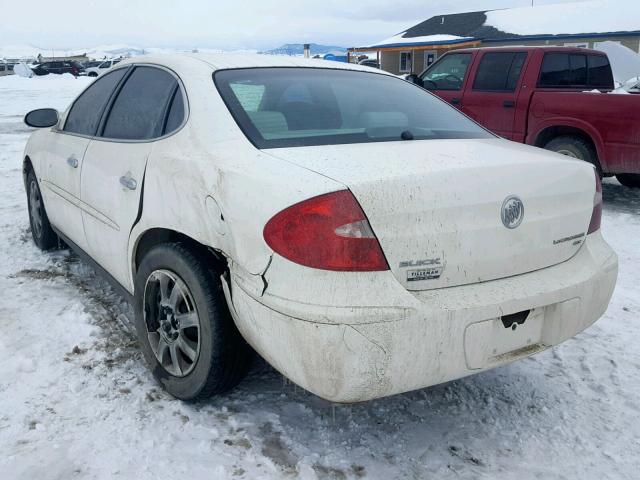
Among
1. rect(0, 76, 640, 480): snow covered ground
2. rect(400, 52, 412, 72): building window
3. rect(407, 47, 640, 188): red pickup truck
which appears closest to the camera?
rect(0, 76, 640, 480): snow covered ground

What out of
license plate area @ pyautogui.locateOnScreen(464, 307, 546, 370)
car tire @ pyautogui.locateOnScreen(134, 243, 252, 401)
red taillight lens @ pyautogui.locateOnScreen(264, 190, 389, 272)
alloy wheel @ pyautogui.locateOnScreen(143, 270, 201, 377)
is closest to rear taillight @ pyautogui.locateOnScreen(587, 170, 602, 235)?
license plate area @ pyautogui.locateOnScreen(464, 307, 546, 370)

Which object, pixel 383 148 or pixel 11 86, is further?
pixel 11 86

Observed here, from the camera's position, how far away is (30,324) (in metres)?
3.50

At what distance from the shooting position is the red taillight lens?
1993 millimetres

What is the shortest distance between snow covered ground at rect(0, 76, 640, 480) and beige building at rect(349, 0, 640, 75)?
89.6ft

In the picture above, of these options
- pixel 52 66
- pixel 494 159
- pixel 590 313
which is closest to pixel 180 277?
pixel 494 159

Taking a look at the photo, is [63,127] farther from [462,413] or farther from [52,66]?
[52,66]

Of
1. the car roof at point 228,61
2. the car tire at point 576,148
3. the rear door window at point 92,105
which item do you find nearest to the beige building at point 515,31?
the car tire at point 576,148

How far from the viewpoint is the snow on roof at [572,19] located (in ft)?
96.9

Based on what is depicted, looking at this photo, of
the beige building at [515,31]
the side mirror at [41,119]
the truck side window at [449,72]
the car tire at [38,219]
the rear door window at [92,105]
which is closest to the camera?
the rear door window at [92,105]

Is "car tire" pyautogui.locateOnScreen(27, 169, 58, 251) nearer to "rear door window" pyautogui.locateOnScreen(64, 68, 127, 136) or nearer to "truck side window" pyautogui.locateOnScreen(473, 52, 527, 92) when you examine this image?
"rear door window" pyautogui.locateOnScreen(64, 68, 127, 136)

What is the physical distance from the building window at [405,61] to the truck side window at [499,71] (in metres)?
30.3

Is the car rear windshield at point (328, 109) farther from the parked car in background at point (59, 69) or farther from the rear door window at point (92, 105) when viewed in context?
the parked car in background at point (59, 69)

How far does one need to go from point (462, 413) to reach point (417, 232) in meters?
1.08
